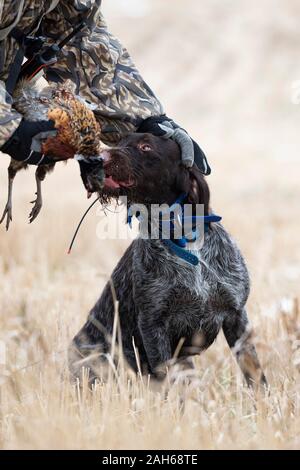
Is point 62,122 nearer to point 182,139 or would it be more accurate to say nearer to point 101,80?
point 182,139

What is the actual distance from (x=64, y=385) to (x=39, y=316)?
2.35m

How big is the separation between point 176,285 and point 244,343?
0.44 metres

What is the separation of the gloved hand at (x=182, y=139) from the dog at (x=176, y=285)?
0.11 ft

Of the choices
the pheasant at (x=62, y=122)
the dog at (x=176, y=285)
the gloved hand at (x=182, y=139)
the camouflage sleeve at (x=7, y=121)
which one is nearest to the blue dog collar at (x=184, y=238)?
the dog at (x=176, y=285)

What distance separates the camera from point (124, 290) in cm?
472

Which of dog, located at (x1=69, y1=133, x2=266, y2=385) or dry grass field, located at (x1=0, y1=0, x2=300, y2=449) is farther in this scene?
dog, located at (x1=69, y1=133, x2=266, y2=385)

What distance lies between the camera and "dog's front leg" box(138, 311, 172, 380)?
440 cm

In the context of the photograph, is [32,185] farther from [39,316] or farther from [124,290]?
[124,290]

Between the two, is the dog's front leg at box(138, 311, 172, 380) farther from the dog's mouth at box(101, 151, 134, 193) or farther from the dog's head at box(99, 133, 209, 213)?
the dog's mouth at box(101, 151, 134, 193)

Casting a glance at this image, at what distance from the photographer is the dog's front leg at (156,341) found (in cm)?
440

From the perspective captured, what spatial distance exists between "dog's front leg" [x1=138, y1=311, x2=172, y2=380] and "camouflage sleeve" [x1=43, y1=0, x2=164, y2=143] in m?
0.94

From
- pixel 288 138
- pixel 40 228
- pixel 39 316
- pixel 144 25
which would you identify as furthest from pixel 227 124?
pixel 39 316

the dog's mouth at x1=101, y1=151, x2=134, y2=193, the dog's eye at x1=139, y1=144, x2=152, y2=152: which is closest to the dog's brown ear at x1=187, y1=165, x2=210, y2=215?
the dog's eye at x1=139, y1=144, x2=152, y2=152

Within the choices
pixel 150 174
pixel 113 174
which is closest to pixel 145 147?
pixel 150 174
